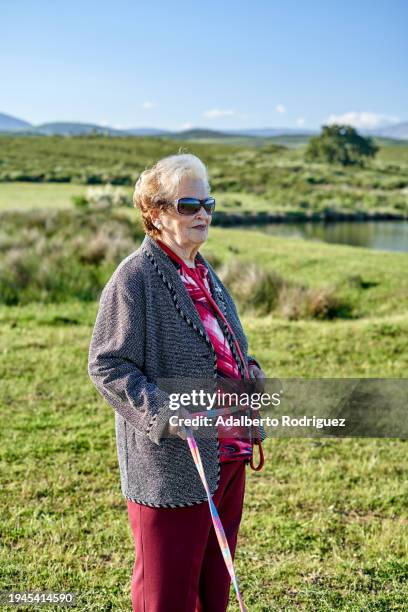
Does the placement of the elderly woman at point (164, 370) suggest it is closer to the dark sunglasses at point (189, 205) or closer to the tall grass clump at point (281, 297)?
the dark sunglasses at point (189, 205)

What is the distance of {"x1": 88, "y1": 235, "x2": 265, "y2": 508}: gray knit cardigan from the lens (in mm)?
2160

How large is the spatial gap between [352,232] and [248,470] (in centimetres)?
2488

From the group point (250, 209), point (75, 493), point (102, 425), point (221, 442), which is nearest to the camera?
point (221, 442)

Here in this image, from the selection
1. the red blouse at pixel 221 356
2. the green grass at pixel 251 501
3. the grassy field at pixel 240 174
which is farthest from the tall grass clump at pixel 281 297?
the grassy field at pixel 240 174

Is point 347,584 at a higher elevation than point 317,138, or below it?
below

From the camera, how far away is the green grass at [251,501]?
Answer: 3398 mm

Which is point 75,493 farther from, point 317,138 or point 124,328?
point 317,138

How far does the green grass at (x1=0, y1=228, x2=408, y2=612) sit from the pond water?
56.8 ft

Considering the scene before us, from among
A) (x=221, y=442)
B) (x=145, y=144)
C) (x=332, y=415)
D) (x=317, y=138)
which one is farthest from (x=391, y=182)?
(x=221, y=442)

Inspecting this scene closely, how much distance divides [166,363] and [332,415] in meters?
4.14

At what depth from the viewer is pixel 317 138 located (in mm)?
75625

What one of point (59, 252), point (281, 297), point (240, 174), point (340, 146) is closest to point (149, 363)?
point (281, 297)

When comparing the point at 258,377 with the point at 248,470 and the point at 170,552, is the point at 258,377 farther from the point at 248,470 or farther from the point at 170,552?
the point at 248,470

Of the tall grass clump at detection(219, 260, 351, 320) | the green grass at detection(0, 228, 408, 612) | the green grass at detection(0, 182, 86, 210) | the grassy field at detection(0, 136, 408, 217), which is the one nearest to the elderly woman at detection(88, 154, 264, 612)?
the green grass at detection(0, 228, 408, 612)
